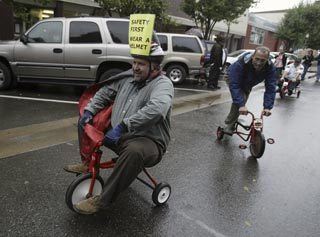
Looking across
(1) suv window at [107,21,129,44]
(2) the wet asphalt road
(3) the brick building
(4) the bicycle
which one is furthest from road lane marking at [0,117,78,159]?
(3) the brick building

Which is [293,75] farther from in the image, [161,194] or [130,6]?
[161,194]

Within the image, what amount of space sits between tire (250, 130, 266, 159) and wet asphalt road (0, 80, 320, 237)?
0.44 feet

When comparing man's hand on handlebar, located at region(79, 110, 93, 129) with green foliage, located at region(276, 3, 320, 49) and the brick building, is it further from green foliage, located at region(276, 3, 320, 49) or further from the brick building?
the brick building

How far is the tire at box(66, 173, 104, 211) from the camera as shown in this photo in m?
3.27

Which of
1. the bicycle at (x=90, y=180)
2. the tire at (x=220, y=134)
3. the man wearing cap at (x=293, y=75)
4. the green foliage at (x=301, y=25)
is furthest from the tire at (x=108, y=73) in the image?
the green foliage at (x=301, y=25)

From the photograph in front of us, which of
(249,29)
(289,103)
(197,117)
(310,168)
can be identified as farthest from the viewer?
(249,29)

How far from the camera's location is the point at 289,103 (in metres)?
11.5

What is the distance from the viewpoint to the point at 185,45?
12.6 meters

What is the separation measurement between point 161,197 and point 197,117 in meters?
4.33

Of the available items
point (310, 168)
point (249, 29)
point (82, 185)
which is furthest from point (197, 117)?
point (249, 29)

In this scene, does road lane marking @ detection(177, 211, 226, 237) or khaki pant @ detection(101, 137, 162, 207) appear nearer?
khaki pant @ detection(101, 137, 162, 207)

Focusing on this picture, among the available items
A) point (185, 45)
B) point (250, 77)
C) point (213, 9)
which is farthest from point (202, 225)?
point (213, 9)

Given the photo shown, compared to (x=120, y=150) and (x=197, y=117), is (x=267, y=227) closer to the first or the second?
(x=120, y=150)

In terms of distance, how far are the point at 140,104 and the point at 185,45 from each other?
9.52 m
